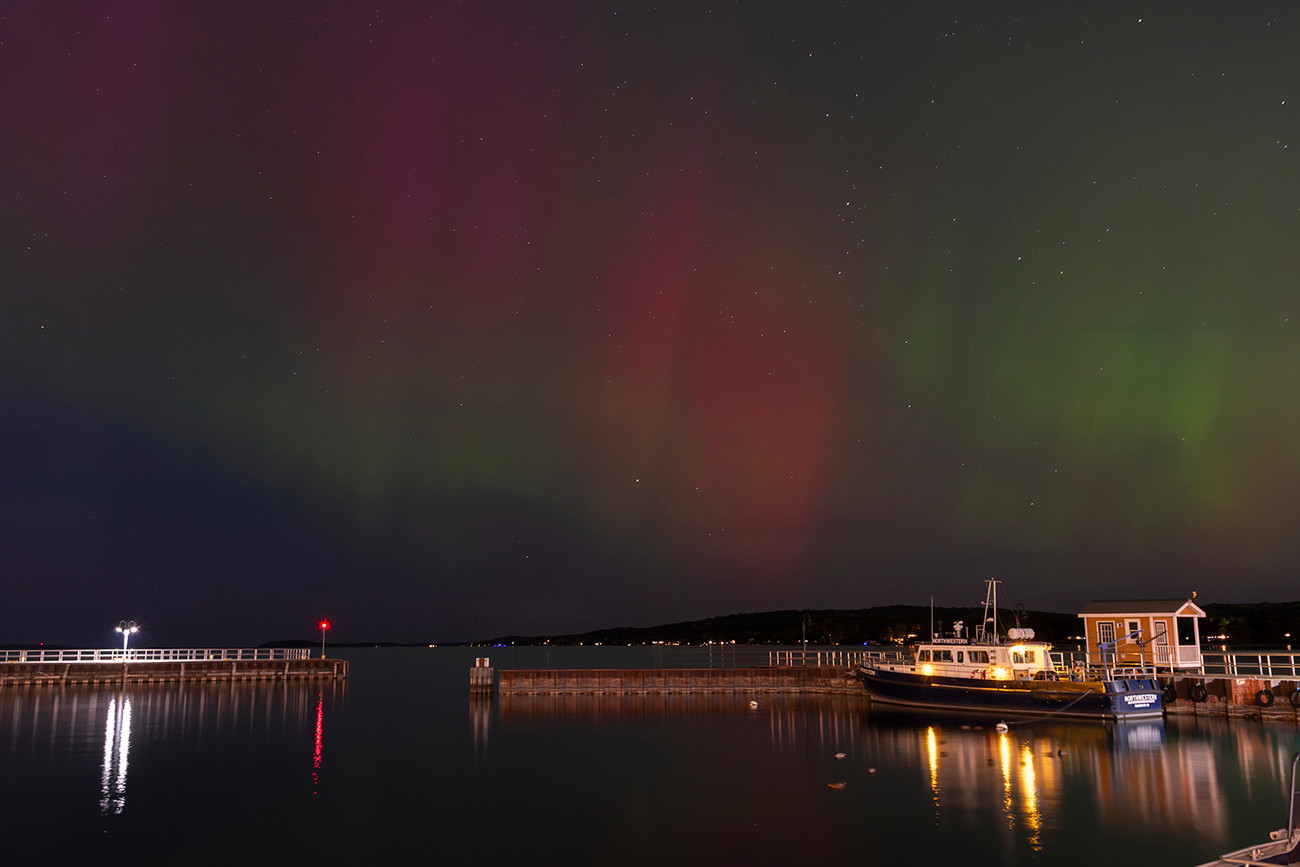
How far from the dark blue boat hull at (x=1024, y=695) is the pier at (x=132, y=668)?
2009 inches

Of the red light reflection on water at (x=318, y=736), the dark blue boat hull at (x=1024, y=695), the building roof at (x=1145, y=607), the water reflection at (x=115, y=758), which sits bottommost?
the red light reflection on water at (x=318, y=736)

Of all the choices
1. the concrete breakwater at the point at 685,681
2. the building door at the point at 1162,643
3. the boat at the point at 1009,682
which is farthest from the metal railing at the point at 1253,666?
the concrete breakwater at the point at 685,681

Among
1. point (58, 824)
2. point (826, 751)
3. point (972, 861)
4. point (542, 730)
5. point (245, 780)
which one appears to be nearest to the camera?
point (972, 861)

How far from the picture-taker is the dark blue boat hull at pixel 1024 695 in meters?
41.5

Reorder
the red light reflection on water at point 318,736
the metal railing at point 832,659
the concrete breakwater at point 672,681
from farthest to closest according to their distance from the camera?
the metal railing at point 832,659 < the concrete breakwater at point 672,681 < the red light reflection on water at point 318,736

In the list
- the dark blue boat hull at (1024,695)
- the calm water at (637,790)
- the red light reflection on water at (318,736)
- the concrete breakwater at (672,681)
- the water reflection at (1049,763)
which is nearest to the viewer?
the calm water at (637,790)

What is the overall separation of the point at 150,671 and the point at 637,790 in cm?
5761

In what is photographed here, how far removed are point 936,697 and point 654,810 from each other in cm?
2686

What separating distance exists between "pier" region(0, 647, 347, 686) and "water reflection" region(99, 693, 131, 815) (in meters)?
15.7

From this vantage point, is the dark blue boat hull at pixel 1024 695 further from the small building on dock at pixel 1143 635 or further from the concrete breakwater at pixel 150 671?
the concrete breakwater at pixel 150 671

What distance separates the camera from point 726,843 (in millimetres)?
21688

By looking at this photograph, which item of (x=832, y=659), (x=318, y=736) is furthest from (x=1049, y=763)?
(x=832, y=659)

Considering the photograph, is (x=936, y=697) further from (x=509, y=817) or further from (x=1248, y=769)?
(x=509, y=817)

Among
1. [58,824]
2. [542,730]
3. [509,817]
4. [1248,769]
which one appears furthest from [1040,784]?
[58,824]
